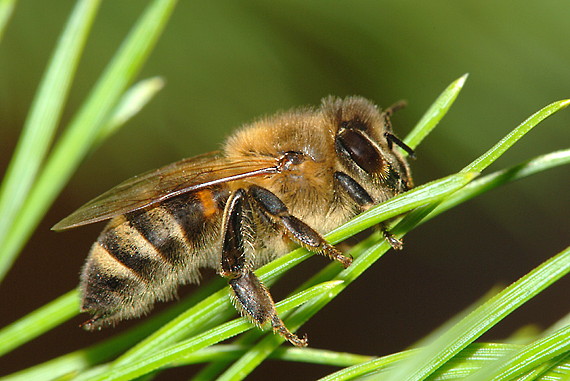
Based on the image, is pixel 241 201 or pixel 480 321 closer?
pixel 480 321

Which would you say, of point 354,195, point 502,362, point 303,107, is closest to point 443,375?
point 502,362

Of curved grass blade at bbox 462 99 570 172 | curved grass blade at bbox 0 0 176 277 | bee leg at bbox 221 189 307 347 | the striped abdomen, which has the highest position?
curved grass blade at bbox 0 0 176 277

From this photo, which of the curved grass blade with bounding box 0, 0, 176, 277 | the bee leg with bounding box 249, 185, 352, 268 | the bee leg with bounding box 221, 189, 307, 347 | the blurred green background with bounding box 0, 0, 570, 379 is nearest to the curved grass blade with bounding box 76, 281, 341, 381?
the bee leg with bounding box 221, 189, 307, 347

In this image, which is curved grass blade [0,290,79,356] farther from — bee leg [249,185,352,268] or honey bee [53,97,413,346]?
bee leg [249,185,352,268]

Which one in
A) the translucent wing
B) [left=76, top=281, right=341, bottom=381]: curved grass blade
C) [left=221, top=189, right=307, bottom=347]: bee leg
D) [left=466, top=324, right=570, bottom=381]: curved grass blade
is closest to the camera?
[left=466, top=324, right=570, bottom=381]: curved grass blade

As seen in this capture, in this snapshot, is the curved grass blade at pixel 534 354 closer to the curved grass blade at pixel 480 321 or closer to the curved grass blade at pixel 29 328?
the curved grass blade at pixel 480 321

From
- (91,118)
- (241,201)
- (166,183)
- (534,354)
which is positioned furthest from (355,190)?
(534,354)

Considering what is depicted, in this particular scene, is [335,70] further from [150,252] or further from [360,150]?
[150,252]

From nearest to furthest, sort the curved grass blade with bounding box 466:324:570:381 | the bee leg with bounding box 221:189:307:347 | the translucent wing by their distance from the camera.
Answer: the curved grass blade with bounding box 466:324:570:381
the bee leg with bounding box 221:189:307:347
the translucent wing
